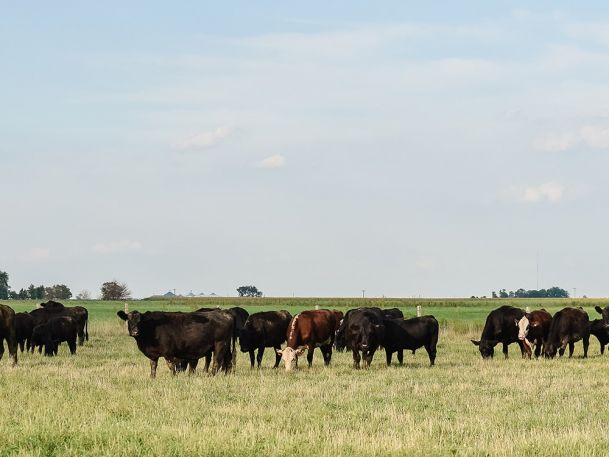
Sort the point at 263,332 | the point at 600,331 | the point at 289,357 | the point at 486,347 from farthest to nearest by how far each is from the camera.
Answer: the point at 600,331, the point at 486,347, the point at 263,332, the point at 289,357

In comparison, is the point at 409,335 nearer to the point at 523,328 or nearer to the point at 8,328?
the point at 523,328

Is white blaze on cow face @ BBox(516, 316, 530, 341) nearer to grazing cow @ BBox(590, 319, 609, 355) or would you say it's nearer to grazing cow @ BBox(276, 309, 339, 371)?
grazing cow @ BBox(590, 319, 609, 355)

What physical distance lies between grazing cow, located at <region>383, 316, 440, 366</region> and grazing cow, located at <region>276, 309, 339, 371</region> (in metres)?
1.70

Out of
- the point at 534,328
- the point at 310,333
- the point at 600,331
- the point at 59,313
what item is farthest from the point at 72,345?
the point at 600,331

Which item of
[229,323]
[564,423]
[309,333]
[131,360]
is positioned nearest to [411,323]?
[309,333]

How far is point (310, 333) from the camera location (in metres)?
25.8

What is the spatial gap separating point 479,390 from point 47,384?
9368 millimetres

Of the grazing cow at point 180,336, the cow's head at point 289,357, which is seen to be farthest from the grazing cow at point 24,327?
the cow's head at point 289,357

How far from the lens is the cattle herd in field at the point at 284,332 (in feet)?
73.9

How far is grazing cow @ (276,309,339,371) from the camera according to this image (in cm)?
2536

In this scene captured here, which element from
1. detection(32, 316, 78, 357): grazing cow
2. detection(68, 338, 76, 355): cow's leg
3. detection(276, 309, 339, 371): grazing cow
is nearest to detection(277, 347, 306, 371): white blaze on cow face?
detection(276, 309, 339, 371): grazing cow

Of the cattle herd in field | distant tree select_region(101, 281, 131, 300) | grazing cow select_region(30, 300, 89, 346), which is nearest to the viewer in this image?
the cattle herd in field

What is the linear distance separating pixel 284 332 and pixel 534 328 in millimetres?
9235

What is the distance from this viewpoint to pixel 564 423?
14594 millimetres
